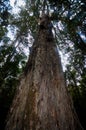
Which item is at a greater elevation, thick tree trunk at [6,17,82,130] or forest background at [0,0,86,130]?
forest background at [0,0,86,130]

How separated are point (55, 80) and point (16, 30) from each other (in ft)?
32.1

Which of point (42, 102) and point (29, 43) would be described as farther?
point (29, 43)

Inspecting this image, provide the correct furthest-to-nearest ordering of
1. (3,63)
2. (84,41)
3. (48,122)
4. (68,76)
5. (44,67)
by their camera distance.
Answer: (68,76), (3,63), (84,41), (44,67), (48,122)

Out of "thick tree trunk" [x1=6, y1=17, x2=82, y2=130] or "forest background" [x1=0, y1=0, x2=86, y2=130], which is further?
"forest background" [x1=0, y1=0, x2=86, y2=130]

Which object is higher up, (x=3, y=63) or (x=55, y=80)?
(x=3, y=63)

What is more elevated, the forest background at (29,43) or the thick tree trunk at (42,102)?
the forest background at (29,43)

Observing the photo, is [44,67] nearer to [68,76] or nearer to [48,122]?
[48,122]

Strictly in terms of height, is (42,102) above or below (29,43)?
below

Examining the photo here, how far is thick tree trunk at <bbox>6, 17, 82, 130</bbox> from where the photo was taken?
2275 mm

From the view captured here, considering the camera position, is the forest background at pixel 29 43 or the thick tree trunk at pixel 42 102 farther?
the forest background at pixel 29 43

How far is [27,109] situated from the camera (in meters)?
2.47

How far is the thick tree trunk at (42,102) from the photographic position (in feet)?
7.47

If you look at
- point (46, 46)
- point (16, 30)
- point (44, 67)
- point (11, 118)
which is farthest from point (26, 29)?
point (11, 118)

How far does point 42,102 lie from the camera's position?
8.19 ft
